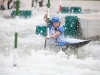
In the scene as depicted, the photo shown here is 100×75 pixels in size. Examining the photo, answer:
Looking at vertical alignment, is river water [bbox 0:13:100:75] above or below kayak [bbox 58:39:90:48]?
below

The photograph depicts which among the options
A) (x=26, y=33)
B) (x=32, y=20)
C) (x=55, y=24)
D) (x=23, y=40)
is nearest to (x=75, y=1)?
(x=32, y=20)

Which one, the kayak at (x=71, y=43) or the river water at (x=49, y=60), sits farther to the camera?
the kayak at (x=71, y=43)

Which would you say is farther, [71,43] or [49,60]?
[71,43]

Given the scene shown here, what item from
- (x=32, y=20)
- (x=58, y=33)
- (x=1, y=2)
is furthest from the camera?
(x=1, y=2)

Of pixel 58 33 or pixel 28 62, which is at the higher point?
pixel 58 33

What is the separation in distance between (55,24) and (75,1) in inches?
597

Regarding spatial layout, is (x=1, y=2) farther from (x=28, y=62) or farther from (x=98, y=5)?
(x=28, y=62)

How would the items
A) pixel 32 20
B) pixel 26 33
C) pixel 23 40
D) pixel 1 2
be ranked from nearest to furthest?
pixel 23 40, pixel 26 33, pixel 32 20, pixel 1 2

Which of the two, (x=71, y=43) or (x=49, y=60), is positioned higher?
(x=71, y=43)

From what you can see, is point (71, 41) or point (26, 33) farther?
point (26, 33)

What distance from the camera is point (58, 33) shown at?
7.38 metres

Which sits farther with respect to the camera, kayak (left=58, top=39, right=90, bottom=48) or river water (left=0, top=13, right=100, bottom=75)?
kayak (left=58, top=39, right=90, bottom=48)

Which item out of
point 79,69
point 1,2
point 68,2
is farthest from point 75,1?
point 79,69

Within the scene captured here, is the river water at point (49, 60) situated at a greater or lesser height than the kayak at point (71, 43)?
lesser
